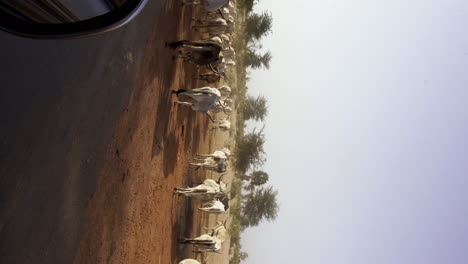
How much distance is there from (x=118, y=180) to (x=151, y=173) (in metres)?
1.41

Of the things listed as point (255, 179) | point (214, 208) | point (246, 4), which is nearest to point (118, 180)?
point (214, 208)

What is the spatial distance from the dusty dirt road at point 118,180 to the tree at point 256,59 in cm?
1586

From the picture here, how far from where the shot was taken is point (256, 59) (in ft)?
92.1

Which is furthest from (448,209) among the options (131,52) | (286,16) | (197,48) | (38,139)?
(38,139)

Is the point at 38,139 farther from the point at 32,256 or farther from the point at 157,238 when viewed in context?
the point at 157,238

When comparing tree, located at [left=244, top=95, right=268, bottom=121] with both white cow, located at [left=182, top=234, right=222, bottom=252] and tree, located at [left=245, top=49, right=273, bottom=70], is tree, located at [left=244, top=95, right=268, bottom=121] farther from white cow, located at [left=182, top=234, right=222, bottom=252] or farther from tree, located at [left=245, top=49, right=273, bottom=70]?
white cow, located at [left=182, top=234, right=222, bottom=252]

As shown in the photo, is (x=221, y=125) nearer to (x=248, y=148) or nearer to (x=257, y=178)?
(x=248, y=148)

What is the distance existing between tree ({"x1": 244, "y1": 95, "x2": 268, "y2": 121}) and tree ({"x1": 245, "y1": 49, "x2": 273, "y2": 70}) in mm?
2497

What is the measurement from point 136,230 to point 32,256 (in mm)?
2810

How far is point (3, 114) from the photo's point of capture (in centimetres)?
326

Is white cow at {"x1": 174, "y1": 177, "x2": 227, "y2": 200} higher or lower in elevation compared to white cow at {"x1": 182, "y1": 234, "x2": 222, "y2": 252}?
higher

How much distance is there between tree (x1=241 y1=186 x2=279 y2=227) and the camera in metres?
23.6

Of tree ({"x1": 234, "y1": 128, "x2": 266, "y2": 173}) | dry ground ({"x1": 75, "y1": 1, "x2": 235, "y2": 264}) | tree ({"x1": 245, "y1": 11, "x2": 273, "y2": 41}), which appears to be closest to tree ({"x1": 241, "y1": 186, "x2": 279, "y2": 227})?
tree ({"x1": 234, "y1": 128, "x2": 266, "y2": 173})

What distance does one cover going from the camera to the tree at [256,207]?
77.4 feet
